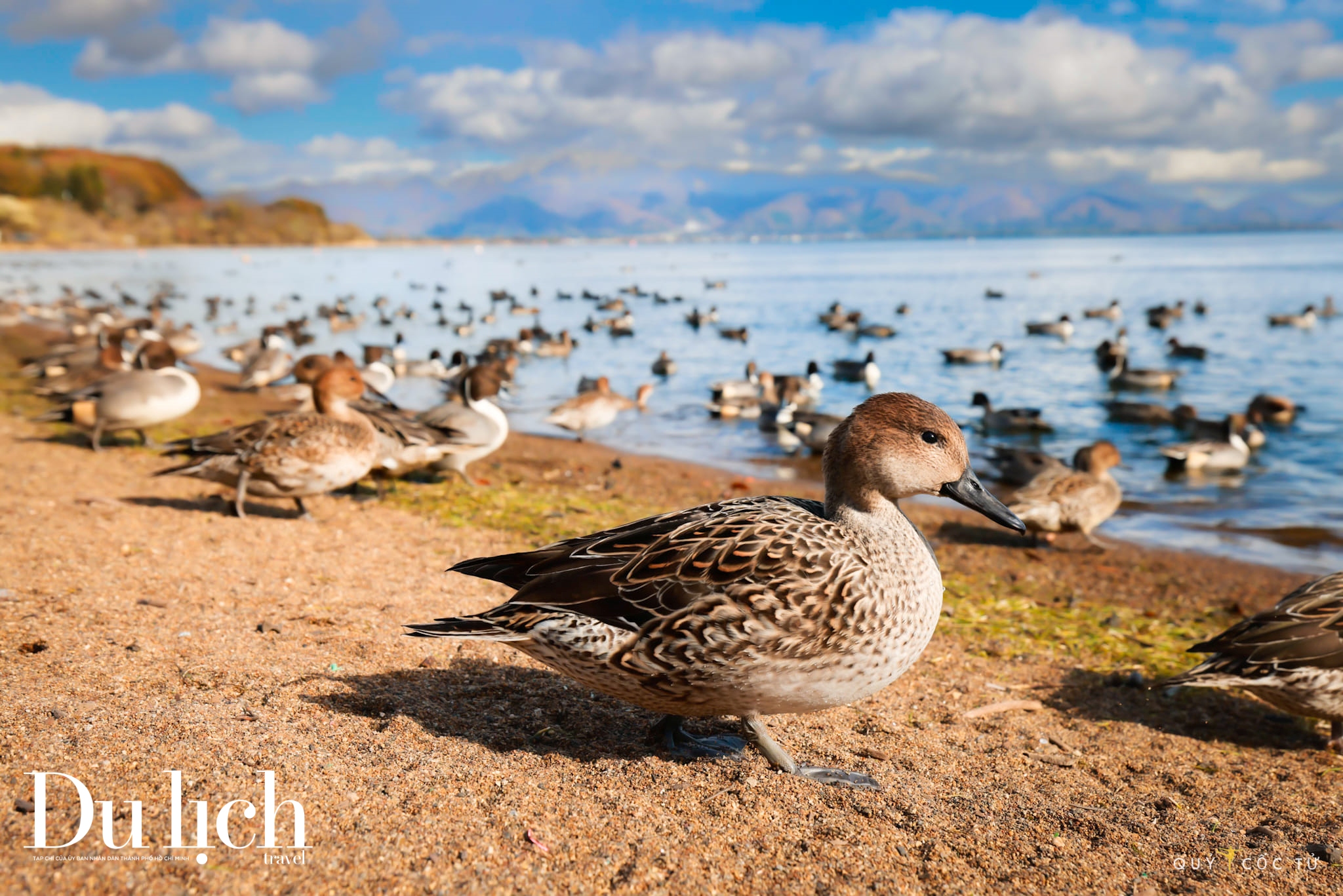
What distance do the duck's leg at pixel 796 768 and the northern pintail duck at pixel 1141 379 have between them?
24.7 m

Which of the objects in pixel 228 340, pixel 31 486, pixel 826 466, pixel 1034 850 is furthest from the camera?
pixel 228 340

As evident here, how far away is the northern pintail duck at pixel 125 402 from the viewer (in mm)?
11875

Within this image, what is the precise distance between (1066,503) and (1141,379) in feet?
56.6

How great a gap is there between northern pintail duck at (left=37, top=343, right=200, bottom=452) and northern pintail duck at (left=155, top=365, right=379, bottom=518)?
3.81 metres

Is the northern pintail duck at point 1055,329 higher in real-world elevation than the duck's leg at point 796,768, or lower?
higher

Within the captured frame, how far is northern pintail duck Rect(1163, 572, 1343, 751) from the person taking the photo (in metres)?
5.18

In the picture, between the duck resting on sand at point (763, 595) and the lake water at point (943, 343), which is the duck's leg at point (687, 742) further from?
the lake water at point (943, 343)

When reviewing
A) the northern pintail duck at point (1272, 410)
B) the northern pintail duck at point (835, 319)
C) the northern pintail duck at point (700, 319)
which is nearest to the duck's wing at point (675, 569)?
A: the northern pintail duck at point (1272, 410)

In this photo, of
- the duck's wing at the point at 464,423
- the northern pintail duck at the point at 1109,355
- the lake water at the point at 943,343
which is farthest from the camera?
the northern pintail duck at the point at 1109,355

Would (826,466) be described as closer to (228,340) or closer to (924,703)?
(924,703)

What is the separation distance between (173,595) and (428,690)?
2.41 metres

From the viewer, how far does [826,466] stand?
176 inches

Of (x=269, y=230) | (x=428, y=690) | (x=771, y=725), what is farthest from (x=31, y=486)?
(x=269, y=230)

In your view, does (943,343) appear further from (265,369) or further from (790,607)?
(790,607)
